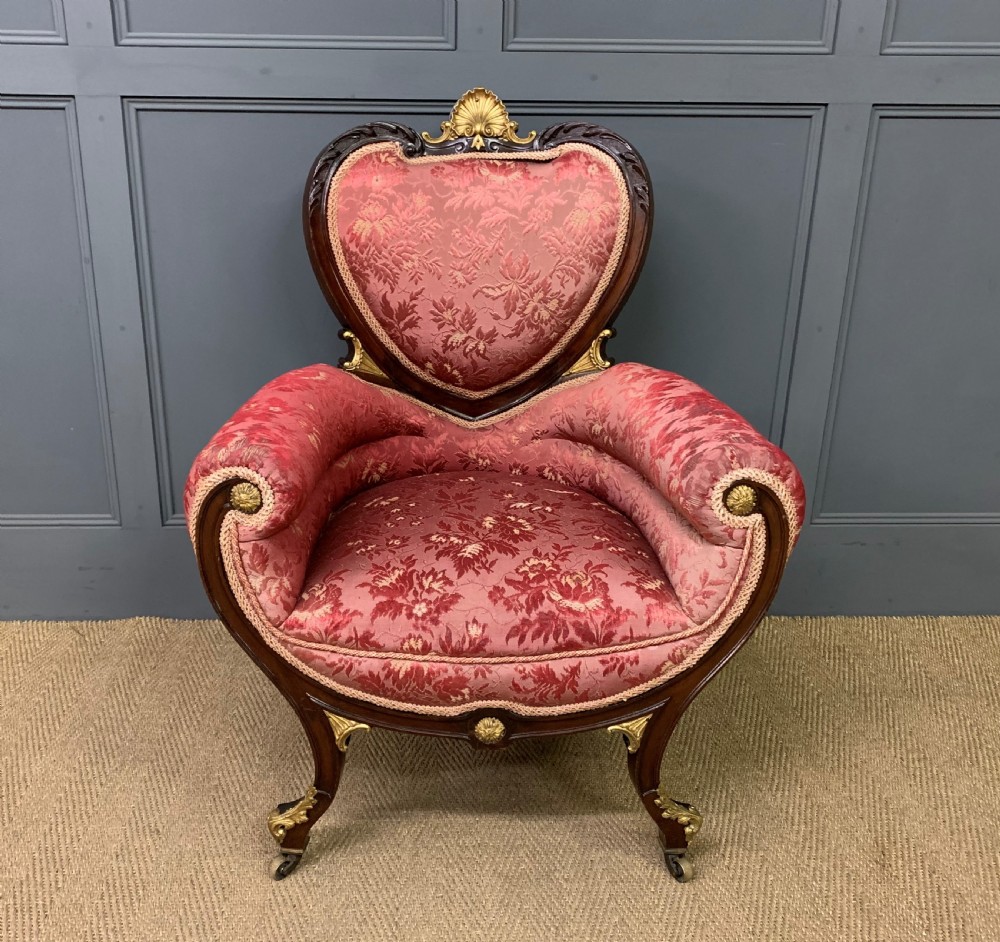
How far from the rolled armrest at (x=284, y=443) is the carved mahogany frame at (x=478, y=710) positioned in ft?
0.12

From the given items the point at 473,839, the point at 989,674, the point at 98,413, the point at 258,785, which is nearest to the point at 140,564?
the point at 98,413

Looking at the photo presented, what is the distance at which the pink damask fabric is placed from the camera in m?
1.38

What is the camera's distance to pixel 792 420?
1791mm

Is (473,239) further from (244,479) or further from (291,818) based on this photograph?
(291,818)

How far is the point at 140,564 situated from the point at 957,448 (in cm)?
173

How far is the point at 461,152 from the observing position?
142 centimetres

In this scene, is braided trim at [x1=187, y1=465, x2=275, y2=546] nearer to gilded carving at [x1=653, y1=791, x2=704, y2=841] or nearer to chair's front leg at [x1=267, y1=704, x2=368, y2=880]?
chair's front leg at [x1=267, y1=704, x2=368, y2=880]

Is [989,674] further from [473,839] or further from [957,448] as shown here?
[473,839]

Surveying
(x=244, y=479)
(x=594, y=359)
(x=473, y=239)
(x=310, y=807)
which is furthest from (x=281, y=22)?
(x=310, y=807)

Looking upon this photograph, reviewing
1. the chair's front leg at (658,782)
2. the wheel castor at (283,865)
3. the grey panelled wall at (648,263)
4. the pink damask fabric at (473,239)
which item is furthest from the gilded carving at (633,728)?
the grey panelled wall at (648,263)

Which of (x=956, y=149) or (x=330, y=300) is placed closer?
(x=330, y=300)

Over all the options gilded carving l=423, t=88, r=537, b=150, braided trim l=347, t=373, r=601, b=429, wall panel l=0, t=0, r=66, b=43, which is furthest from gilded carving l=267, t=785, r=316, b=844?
wall panel l=0, t=0, r=66, b=43

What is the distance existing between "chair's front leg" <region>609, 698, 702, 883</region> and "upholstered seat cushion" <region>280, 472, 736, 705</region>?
81mm

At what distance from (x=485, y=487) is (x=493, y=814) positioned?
19.9 inches
